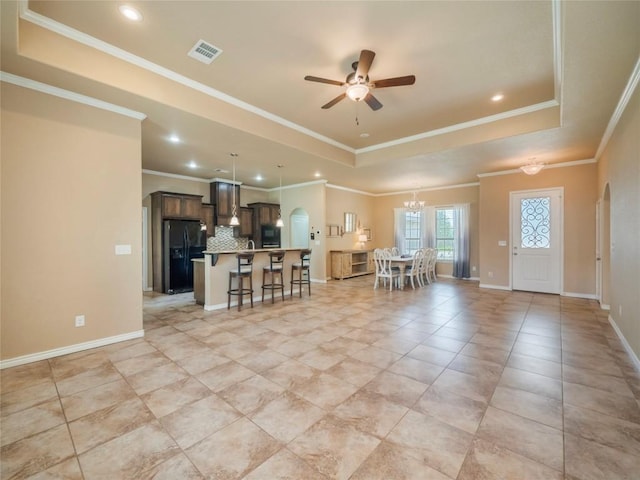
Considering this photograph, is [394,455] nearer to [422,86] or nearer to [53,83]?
[422,86]

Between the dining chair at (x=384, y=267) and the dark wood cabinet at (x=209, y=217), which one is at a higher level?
the dark wood cabinet at (x=209, y=217)

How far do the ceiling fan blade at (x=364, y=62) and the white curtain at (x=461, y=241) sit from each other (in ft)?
22.9

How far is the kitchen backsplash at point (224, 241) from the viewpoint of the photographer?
8.13 meters

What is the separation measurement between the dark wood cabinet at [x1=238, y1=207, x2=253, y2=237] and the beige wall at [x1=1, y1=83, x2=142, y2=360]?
15.9 ft

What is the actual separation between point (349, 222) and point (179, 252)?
521cm

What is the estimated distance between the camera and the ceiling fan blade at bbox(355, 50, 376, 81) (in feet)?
8.82

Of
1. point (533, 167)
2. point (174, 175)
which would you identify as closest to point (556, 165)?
point (533, 167)

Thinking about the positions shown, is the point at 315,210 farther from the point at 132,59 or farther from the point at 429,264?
the point at 132,59

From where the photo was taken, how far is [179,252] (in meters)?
6.91

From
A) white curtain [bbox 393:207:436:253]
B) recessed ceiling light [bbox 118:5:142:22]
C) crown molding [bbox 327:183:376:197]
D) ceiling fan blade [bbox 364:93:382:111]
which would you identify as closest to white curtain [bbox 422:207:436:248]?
white curtain [bbox 393:207:436:253]

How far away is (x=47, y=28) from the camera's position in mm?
2678

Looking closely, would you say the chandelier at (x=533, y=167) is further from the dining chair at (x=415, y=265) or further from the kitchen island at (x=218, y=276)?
the kitchen island at (x=218, y=276)

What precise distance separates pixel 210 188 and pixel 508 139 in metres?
7.31

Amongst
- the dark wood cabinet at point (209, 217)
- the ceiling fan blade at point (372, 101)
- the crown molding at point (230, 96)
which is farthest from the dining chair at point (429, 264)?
the dark wood cabinet at point (209, 217)
